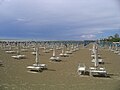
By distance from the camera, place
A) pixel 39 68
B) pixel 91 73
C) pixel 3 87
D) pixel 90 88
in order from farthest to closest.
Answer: pixel 39 68
pixel 91 73
pixel 90 88
pixel 3 87

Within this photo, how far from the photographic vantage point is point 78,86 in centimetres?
900

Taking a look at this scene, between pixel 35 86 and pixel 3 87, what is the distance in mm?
1059

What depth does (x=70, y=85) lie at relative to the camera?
9102 mm

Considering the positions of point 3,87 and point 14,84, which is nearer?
point 3,87

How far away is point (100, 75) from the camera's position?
11.8 metres

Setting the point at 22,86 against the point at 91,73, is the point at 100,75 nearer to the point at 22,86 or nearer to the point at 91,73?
the point at 91,73

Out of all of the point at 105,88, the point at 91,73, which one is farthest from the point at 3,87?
the point at 91,73

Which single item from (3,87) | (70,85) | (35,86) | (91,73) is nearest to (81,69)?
(91,73)

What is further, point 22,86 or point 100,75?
point 100,75

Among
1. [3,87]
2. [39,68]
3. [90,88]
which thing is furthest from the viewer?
[39,68]

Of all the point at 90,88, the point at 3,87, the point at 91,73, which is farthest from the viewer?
the point at 91,73

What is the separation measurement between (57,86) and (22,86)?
117cm

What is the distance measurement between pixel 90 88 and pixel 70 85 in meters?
0.75

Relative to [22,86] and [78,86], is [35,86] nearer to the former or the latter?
[22,86]
